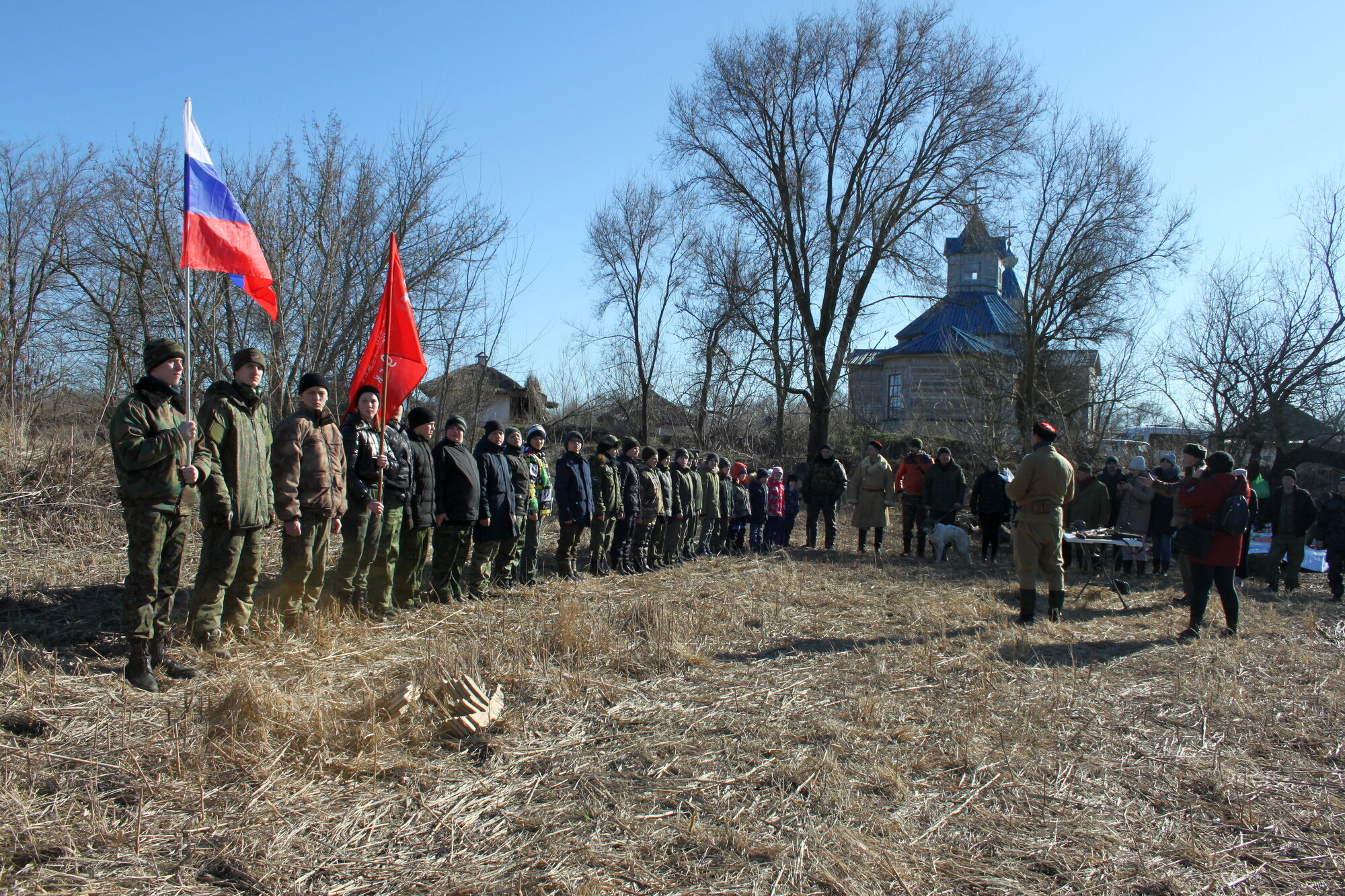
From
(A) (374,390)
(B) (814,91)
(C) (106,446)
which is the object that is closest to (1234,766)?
(A) (374,390)

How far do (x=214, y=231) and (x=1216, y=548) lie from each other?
863 cm

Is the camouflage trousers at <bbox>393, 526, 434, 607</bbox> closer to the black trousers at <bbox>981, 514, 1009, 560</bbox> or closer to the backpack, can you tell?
the backpack

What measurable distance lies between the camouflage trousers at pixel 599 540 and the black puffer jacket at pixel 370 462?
315 cm

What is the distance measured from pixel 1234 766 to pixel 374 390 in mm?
6659

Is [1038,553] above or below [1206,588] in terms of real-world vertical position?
above

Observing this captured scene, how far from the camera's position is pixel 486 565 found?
8242mm

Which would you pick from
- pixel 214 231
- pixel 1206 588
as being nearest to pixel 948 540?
pixel 1206 588

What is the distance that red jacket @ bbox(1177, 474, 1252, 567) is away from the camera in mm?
7445

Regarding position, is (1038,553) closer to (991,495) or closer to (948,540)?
(948,540)

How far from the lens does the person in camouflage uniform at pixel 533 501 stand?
8.94 m

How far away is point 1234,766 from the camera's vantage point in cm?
438

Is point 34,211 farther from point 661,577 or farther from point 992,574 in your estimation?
point 992,574

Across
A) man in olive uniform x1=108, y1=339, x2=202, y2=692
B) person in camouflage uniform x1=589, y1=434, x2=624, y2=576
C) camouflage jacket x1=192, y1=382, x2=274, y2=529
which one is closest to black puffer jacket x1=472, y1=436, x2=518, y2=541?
person in camouflage uniform x1=589, y1=434, x2=624, y2=576

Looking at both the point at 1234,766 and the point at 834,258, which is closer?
the point at 1234,766
